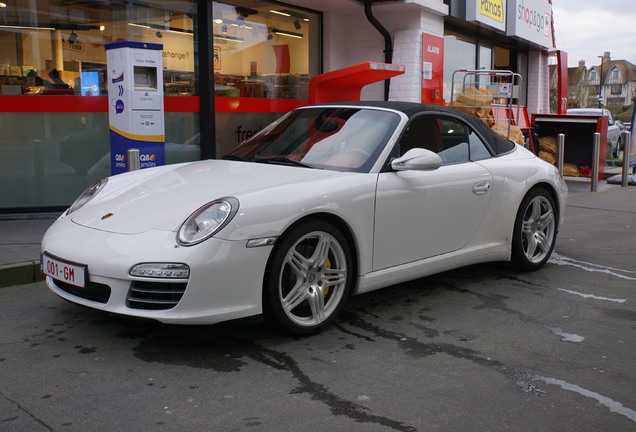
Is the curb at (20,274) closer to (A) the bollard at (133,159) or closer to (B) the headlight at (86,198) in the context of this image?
(B) the headlight at (86,198)

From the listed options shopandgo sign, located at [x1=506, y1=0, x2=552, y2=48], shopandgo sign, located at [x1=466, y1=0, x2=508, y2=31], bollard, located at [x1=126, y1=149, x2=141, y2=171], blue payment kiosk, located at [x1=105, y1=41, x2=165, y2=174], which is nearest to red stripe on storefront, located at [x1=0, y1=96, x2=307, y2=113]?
blue payment kiosk, located at [x1=105, y1=41, x2=165, y2=174]

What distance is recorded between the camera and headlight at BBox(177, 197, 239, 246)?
11.6 feet

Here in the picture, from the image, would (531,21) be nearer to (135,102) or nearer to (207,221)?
(135,102)

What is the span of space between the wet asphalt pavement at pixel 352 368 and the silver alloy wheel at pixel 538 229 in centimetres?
61

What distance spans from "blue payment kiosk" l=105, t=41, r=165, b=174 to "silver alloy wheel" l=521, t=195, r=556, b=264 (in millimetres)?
3963

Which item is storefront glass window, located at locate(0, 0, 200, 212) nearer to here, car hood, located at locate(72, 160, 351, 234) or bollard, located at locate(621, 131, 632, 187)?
car hood, located at locate(72, 160, 351, 234)

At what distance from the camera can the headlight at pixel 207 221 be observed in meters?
3.54

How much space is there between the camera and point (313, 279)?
3984mm

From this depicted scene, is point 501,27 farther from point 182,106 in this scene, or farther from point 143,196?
point 143,196

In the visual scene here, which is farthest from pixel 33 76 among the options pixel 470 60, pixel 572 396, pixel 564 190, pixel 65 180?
pixel 470 60

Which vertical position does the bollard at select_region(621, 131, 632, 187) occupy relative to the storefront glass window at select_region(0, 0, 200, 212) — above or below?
below

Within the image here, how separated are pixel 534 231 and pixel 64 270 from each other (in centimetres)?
372

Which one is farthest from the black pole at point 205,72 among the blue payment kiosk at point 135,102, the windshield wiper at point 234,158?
the windshield wiper at point 234,158

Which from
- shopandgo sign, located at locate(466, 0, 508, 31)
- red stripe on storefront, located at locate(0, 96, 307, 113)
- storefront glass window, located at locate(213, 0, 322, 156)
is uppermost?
shopandgo sign, located at locate(466, 0, 508, 31)
